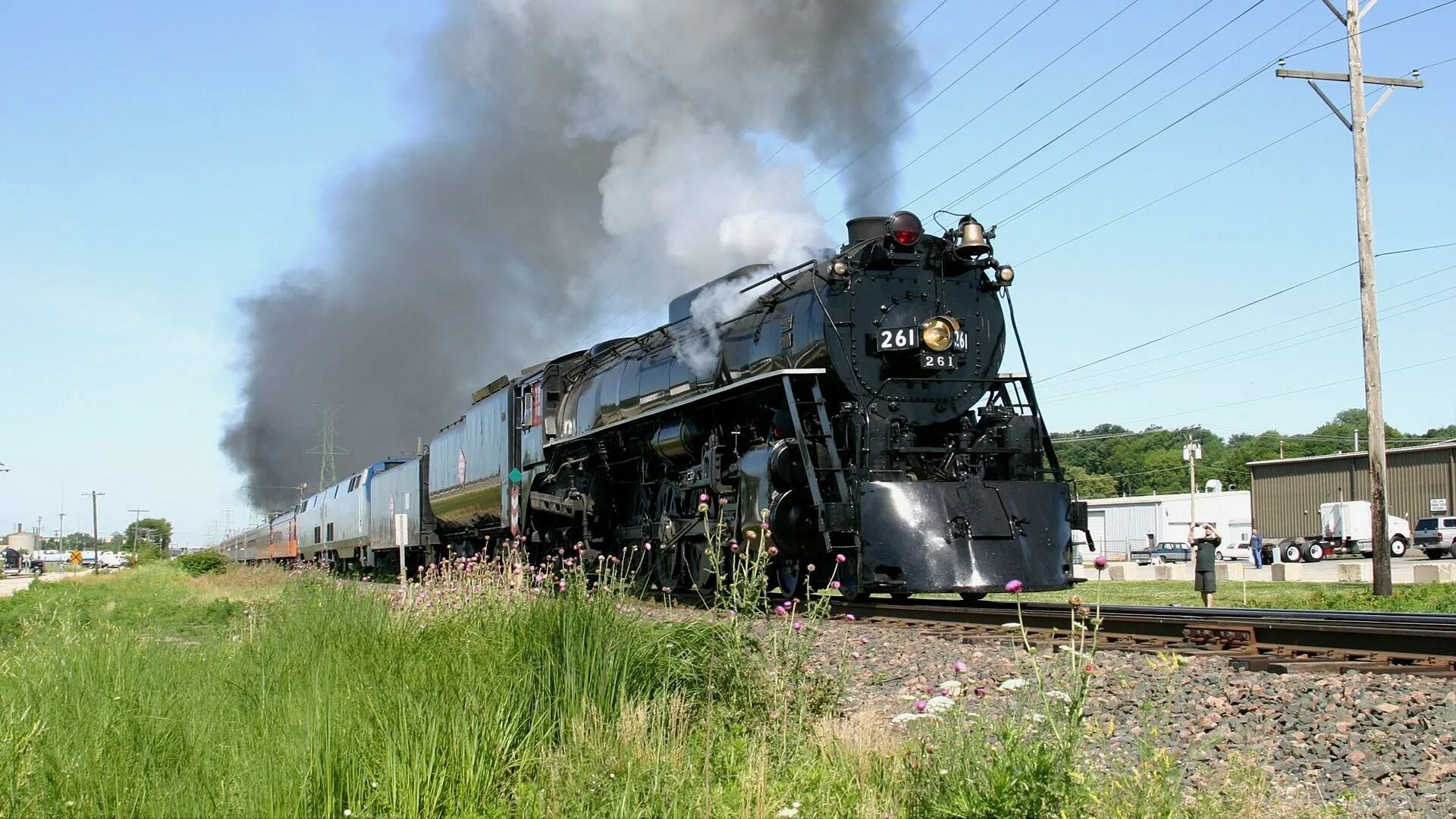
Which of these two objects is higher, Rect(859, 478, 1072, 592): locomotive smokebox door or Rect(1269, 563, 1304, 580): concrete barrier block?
Rect(859, 478, 1072, 592): locomotive smokebox door

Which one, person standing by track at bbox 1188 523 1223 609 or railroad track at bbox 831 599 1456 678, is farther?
person standing by track at bbox 1188 523 1223 609

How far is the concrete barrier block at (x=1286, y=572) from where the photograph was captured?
26147 millimetres

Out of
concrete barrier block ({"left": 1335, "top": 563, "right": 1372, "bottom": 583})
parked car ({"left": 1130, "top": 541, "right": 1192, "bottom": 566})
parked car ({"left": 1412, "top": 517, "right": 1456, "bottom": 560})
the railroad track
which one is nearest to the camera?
the railroad track

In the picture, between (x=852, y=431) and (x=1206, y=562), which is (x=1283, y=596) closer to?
(x=1206, y=562)

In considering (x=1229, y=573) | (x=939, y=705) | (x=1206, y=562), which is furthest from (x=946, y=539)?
(x=1229, y=573)

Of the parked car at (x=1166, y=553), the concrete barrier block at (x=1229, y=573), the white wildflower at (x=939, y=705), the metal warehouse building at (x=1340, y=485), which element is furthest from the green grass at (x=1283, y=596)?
the parked car at (x=1166, y=553)

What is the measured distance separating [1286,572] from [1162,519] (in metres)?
40.5

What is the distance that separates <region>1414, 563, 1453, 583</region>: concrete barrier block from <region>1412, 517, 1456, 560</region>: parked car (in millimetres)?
19206

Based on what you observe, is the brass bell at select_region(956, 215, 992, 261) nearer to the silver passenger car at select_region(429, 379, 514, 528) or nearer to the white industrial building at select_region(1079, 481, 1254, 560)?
the silver passenger car at select_region(429, 379, 514, 528)

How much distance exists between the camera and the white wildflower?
5.38 m

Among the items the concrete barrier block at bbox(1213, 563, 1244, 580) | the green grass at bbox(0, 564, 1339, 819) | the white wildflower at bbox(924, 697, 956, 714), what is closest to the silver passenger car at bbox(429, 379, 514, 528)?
the green grass at bbox(0, 564, 1339, 819)

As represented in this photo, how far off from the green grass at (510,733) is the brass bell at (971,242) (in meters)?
6.51

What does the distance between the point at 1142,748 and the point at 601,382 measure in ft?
44.5

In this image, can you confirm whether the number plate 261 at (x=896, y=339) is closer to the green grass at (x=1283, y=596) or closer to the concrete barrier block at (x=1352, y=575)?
the green grass at (x=1283, y=596)
